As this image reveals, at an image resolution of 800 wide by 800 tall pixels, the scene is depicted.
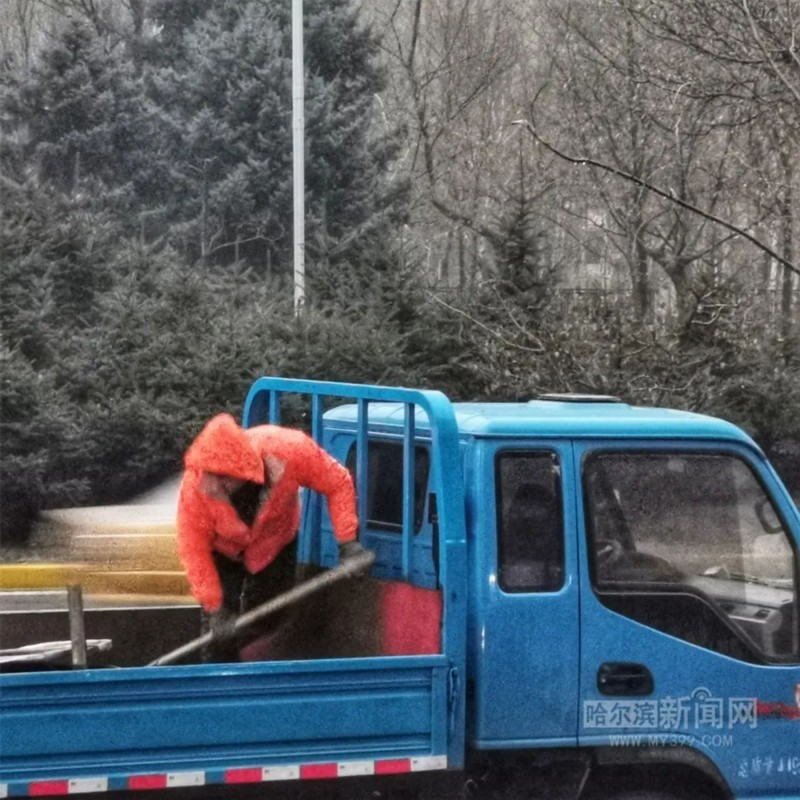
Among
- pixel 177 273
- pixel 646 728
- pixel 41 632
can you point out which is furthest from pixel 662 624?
pixel 177 273

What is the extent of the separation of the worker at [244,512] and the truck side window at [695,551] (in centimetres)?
87

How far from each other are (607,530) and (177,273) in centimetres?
1484

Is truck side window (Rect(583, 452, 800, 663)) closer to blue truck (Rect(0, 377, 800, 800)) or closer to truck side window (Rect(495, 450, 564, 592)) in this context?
blue truck (Rect(0, 377, 800, 800))

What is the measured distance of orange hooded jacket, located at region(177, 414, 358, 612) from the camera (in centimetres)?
462

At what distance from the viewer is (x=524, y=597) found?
4.50 meters

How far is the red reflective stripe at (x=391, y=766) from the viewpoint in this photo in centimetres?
424

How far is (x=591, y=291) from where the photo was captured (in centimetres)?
1978

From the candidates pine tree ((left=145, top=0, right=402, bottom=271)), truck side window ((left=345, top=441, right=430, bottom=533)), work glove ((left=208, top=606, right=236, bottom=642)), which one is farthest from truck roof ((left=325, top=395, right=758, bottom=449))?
pine tree ((left=145, top=0, right=402, bottom=271))

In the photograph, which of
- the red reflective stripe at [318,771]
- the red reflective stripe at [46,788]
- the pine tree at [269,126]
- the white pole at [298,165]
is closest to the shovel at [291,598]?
the red reflective stripe at [318,771]

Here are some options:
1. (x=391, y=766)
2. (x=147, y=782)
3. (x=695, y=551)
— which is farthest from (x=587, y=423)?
(x=147, y=782)

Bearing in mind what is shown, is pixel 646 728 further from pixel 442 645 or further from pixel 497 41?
pixel 497 41

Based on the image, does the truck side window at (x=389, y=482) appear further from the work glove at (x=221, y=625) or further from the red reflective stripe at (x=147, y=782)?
the red reflective stripe at (x=147, y=782)

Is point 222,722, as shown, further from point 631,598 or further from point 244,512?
point 631,598

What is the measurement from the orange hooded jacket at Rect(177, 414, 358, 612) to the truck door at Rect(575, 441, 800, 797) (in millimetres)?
850
